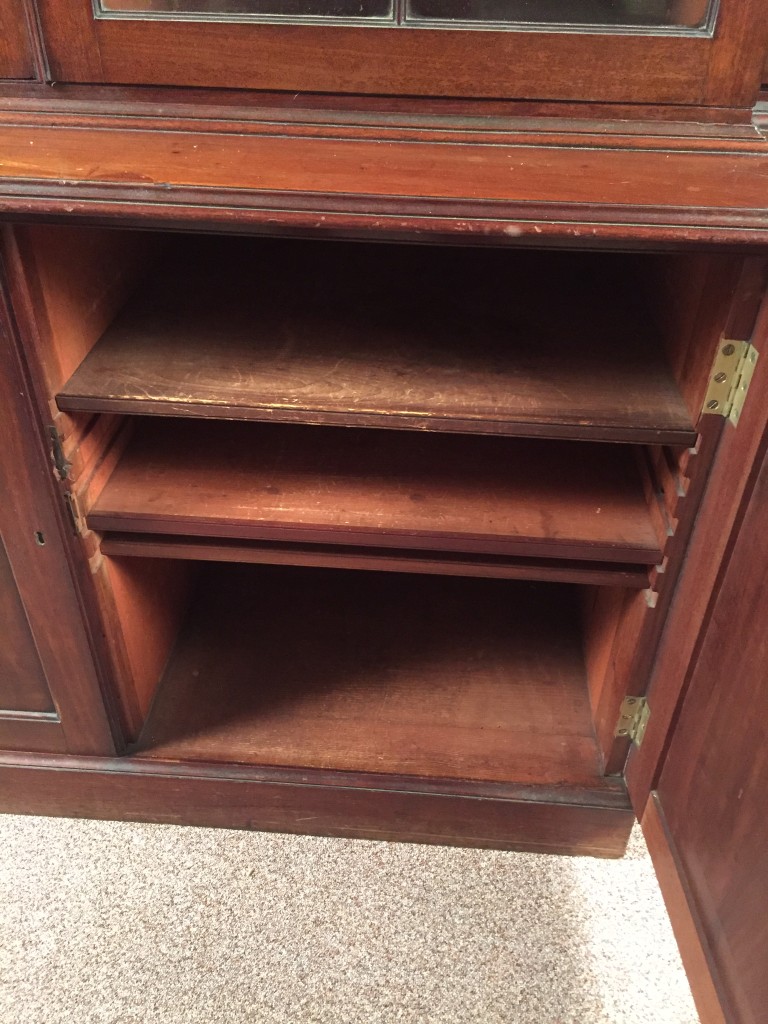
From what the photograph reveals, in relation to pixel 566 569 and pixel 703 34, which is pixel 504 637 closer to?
pixel 566 569

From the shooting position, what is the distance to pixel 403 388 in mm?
799

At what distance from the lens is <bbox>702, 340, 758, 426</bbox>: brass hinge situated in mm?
712

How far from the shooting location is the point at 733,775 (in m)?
0.74

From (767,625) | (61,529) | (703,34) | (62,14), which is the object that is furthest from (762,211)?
(61,529)

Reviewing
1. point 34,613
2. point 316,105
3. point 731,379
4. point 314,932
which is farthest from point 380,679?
point 316,105

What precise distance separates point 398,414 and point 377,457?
19cm

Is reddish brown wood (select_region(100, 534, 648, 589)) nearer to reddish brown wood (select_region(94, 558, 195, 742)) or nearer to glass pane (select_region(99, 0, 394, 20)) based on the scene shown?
reddish brown wood (select_region(94, 558, 195, 742))

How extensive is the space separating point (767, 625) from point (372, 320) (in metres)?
0.53

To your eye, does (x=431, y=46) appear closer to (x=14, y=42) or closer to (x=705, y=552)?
(x=14, y=42)

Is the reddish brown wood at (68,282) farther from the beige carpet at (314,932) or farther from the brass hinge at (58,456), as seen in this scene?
the beige carpet at (314,932)

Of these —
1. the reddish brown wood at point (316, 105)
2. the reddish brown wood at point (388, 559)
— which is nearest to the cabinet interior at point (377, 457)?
the reddish brown wood at point (388, 559)

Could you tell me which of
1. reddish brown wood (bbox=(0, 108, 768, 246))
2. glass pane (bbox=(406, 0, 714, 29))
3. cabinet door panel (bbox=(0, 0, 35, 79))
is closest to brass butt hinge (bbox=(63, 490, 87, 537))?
reddish brown wood (bbox=(0, 108, 768, 246))

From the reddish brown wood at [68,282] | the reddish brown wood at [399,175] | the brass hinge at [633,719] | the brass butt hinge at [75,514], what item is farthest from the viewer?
the brass hinge at [633,719]

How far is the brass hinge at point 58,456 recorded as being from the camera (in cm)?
80
